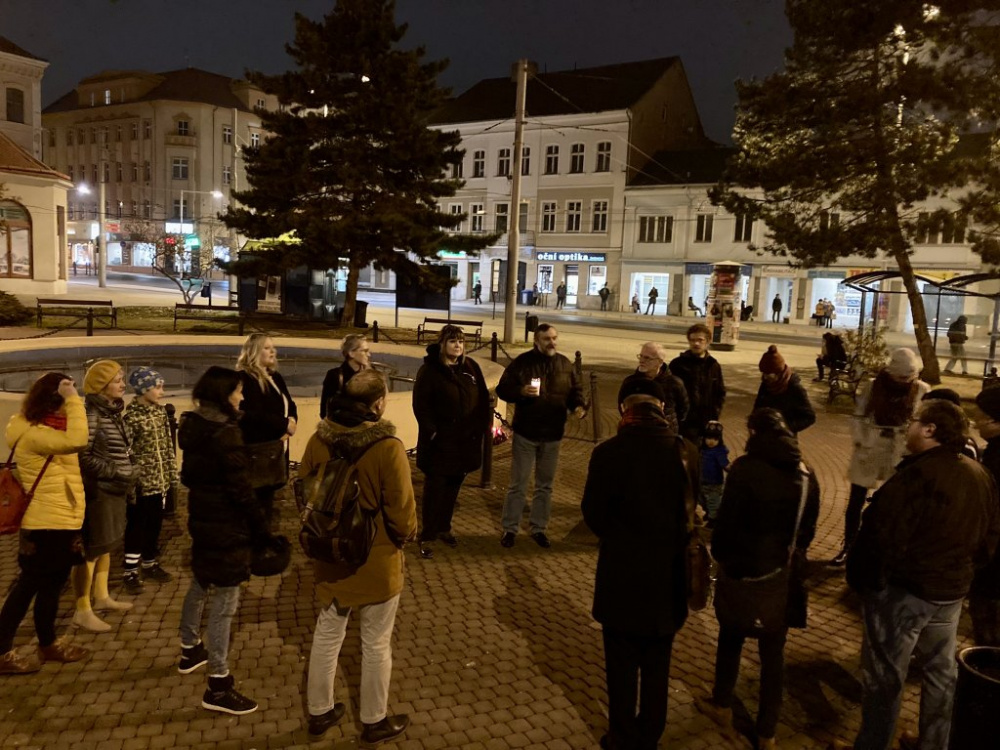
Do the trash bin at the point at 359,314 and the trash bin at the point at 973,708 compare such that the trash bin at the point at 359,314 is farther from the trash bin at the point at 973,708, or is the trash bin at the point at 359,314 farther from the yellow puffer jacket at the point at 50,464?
the trash bin at the point at 973,708

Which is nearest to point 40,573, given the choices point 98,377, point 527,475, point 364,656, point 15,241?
point 98,377

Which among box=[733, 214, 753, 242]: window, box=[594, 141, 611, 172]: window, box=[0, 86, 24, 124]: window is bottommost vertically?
box=[733, 214, 753, 242]: window

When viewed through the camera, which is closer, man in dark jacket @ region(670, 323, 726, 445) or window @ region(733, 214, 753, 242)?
man in dark jacket @ region(670, 323, 726, 445)

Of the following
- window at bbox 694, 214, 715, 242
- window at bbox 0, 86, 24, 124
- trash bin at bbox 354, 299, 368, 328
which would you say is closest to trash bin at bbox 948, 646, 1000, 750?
trash bin at bbox 354, 299, 368, 328

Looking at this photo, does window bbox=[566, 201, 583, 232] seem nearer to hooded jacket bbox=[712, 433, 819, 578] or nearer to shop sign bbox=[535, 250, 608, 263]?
shop sign bbox=[535, 250, 608, 263]

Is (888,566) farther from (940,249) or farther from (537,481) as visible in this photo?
(940,249)

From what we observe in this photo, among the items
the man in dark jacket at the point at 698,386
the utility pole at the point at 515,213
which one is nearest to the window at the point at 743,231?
the utility pole at the point at 515,213

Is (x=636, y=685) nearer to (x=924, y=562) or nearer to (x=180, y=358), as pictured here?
(x=924, y=562)

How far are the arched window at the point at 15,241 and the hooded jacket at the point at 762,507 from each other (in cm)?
3366

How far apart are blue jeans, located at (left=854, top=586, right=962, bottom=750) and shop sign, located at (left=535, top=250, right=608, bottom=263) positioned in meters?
44.0

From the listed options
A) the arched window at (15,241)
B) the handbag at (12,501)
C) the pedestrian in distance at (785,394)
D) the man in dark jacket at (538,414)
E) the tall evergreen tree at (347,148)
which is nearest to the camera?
the handbag at (12,501)

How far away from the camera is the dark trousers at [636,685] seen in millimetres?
3602

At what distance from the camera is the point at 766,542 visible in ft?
12.2

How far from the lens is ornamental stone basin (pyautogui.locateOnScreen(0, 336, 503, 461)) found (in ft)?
39.9
